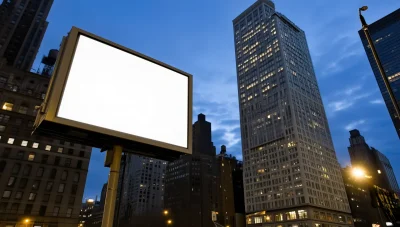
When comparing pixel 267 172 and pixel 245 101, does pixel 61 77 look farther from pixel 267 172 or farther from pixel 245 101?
pixel 245 101

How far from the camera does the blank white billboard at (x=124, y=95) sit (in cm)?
952

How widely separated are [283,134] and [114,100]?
129m

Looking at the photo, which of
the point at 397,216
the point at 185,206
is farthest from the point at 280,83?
the point at 397,216

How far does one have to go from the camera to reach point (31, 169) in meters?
61.0

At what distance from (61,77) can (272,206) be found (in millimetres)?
127392

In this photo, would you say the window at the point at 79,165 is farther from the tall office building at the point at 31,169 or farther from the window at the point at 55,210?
the window at the point at 55,210

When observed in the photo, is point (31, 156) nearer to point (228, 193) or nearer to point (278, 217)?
point (278, 217)

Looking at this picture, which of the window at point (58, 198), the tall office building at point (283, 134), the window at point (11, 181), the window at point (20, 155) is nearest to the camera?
the window at point (11, 181)

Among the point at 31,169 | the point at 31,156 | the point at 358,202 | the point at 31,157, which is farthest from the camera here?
the point at 358,202

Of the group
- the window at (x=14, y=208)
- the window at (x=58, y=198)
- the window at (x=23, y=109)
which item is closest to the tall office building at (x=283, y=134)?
the window at (x=58, y=198)

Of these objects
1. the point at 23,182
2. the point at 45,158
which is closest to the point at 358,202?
the point at 45,158

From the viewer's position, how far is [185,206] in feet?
588

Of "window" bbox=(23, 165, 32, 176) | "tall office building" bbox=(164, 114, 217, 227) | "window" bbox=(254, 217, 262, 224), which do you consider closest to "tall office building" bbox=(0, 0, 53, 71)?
"window" bbox=(23, 165, 32, 176)

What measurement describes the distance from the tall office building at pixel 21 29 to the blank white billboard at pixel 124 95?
394ft
